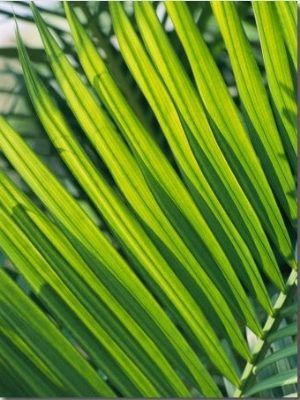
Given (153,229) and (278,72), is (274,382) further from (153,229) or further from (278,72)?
(278,72)

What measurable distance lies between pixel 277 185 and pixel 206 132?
106 mm

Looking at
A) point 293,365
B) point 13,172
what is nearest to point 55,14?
point 13,172

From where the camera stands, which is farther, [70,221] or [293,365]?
[293,365]

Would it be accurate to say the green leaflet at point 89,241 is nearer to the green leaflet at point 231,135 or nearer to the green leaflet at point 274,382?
the green leaflet at point 274,382

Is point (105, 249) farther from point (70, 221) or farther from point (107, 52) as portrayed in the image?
point (107, 52)

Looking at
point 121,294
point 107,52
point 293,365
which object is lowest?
point 293,365

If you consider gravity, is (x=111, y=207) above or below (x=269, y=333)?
above

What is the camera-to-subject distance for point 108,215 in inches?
32.0

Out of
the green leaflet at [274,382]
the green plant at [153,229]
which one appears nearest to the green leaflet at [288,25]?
the green plant at [153,229]

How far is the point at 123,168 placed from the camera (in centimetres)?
82

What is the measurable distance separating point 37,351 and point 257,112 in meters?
0.36

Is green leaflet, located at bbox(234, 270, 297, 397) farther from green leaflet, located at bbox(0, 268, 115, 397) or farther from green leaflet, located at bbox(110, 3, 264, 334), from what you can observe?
green leaflet, located at bbox(0, 268, 115, 397)

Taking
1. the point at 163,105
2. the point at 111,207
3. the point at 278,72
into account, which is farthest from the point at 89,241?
the point at 278,72

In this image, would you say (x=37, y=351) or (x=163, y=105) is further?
(x=163, y=105)
